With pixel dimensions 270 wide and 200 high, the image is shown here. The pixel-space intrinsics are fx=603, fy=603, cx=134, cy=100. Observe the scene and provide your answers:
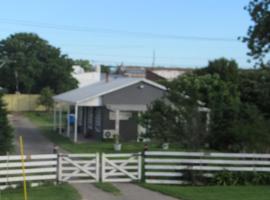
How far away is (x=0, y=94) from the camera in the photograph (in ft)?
68.6

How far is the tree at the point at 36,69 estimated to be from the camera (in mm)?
79562

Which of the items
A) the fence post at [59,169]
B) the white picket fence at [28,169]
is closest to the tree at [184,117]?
the fence post at [59,169]

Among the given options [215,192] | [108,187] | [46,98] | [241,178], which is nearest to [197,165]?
[241,178]

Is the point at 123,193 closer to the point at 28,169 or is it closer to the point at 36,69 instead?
the point at 28,169

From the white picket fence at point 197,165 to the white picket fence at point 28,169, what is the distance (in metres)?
2.94

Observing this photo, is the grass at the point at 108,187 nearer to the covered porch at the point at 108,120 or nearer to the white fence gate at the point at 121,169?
the white fence gate at the point at 121,169

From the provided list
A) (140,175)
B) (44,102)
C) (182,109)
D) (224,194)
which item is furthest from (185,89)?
(44,102)

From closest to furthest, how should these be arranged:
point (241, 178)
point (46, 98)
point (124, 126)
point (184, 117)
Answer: point (241, 178)
point (184, 117)
point (124, 126)
point (46, 98)

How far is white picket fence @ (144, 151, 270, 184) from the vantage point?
1855 cm

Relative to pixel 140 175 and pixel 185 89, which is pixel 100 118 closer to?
pixel 185 89

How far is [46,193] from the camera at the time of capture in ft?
53.5

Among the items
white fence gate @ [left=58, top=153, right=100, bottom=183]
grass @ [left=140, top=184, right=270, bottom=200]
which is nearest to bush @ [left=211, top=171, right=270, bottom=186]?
grass @ [left=140, top=184, right=270, bottom=200]

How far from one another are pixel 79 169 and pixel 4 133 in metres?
3.47

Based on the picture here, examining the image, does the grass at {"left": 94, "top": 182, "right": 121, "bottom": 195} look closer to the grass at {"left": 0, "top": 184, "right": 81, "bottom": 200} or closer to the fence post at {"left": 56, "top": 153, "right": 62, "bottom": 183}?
the grass at {"left": 0, "top": 184, "right": 81, "bottom": 200}
